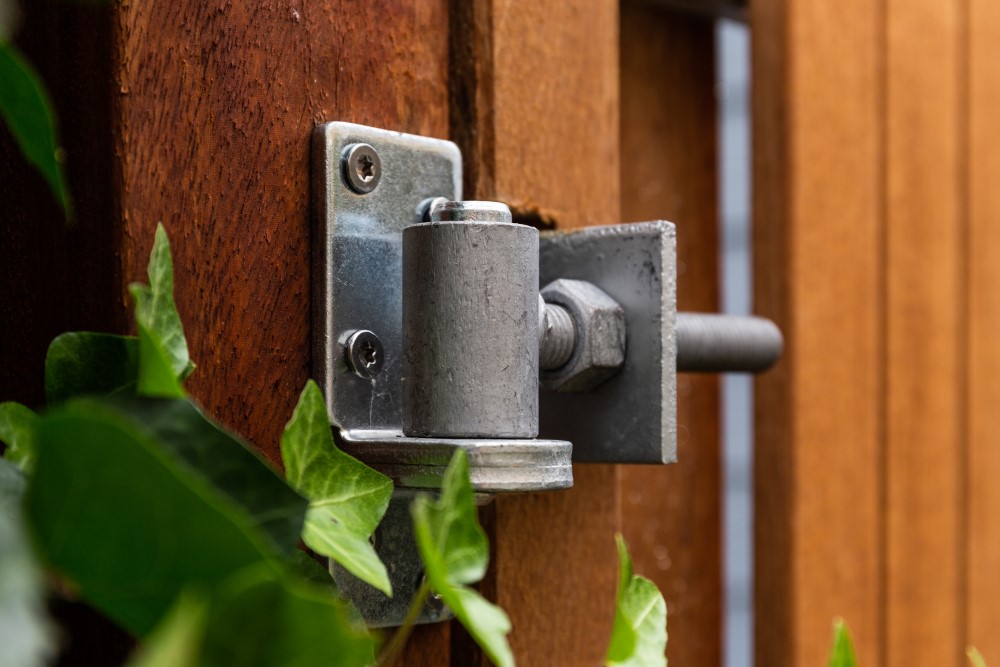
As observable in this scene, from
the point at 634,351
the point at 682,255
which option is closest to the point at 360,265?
the point at 634,351

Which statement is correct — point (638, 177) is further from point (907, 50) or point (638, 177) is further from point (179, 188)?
point (179, 188)

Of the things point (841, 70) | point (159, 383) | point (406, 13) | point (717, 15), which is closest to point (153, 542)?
point (159, 383)

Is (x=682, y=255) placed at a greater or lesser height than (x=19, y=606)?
greater

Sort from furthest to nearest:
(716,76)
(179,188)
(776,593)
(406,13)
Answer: (716,76) < (776,593) < (406,13) < (179,188)

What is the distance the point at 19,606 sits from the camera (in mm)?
145

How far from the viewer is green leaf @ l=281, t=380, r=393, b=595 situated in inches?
12.0

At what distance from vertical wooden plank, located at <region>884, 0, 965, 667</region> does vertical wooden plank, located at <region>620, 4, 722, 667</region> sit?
0.16 m

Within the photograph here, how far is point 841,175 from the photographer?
872mm

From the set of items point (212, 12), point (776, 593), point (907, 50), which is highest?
point (907, 50)

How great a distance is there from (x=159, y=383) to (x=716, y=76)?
0.91 meters

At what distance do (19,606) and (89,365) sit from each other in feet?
0.46

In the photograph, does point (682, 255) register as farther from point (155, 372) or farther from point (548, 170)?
point (155, 372)

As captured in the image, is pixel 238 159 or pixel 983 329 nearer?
pixel 238 159

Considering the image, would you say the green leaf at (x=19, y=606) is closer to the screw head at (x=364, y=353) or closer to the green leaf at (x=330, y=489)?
the green leaf at (x=330, y=489)
